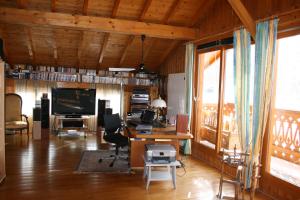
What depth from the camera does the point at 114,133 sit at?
500 centimetres

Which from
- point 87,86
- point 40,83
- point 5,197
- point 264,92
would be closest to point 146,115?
point 264,92

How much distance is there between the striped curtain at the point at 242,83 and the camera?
3.88 metres

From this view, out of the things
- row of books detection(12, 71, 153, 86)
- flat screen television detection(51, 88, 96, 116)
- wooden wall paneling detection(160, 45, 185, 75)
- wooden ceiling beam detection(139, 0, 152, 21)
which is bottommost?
flat screen television detection(51, 88, 96, 116)

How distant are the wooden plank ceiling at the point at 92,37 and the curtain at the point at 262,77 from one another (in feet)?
6.51

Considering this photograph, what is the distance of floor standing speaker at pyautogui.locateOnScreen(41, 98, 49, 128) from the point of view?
6645 mm

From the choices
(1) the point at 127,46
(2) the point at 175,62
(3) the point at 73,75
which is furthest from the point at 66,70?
(2) the point at 175,62

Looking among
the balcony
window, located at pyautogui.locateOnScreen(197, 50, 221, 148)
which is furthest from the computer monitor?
the balcony

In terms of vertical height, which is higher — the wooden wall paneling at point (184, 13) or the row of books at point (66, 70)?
the wooden wall paneling at point (184, 13)

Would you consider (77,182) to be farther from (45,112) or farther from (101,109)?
(101,109)

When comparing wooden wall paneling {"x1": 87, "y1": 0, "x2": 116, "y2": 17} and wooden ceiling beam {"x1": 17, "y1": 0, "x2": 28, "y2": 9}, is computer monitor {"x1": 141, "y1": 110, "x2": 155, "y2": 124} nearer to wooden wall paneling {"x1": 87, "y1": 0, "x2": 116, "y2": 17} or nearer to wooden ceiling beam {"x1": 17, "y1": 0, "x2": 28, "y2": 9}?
wooden wall paneling {"x1": 87, "y1": 0, "x2": 116, "y2": 17}

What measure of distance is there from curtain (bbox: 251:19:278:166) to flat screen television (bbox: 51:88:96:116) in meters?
5.16

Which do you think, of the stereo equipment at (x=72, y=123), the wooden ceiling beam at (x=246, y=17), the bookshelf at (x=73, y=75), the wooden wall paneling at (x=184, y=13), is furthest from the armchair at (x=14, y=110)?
the wooden ceiling beam at (x=246, y=17)

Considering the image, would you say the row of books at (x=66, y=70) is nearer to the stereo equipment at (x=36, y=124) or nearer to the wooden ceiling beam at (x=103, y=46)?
the wooden ceiling beam at (x=103, y=46)

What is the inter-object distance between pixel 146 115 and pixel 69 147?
2.37 m
